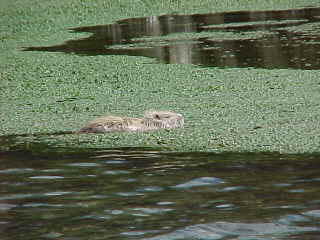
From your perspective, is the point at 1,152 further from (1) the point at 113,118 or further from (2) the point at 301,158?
(2) the point at 301,158

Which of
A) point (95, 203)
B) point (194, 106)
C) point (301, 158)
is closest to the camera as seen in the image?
Result: point (95, 203)

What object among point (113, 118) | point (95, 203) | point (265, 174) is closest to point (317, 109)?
point (113, 118)

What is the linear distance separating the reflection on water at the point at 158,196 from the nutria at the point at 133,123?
36.0 inches

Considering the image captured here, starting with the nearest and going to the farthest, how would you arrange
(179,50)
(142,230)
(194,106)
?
(142,230) < (194,106) < (179,50)

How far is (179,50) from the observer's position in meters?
16.8

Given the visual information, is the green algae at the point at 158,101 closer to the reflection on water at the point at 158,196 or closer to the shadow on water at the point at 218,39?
the reflection on water at the point at 158,196

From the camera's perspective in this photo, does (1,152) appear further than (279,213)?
Yes

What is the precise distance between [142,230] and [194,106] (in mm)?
5301

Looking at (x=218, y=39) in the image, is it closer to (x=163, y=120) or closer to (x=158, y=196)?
(x=163, y=120)

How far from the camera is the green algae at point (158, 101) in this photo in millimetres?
8781

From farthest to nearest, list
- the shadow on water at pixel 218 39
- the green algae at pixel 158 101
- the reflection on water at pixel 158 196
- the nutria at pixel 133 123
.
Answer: the shadow on water at pixel 218 39
the nutria at pixel 133 123
the green algae at pixel 158 101
the reflection on water at pixel 158 196

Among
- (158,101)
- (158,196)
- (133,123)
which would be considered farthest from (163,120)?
(158,196)

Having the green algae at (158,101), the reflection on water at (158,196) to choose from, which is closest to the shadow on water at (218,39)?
the green algae at (158,101)

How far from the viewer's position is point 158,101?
11336mm
